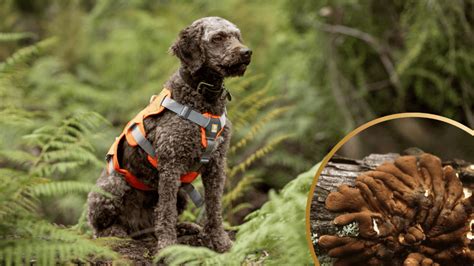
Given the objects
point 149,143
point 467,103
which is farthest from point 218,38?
point 467,103

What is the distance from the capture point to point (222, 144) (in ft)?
Answer: 13.2

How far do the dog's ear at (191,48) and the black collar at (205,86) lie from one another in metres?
0.07

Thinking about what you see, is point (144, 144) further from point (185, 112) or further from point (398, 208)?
point (398, 208)

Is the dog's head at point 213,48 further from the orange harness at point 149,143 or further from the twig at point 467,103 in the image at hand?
the twig at point 467,103

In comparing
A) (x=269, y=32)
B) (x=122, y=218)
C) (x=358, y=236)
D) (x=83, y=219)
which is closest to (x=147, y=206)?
(x=122, y=218)

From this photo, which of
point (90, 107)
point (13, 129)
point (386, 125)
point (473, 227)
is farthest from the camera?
point (90, 107)

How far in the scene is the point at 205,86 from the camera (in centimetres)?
380

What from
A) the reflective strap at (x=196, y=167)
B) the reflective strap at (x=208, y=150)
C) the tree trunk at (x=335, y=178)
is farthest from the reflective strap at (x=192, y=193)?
the tree trunk at (x=335, y=178)

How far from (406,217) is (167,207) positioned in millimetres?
1572

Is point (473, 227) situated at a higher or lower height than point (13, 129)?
lower

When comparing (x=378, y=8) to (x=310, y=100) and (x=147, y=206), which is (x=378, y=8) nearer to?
(x=310, y=100)

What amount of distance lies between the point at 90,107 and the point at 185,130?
6.49 metres

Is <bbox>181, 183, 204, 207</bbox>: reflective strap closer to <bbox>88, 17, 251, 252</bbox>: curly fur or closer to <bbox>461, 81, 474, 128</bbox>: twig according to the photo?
<bbox>88, 17, 251, 252</bbox>: curly fur

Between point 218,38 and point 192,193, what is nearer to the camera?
point 218,38
